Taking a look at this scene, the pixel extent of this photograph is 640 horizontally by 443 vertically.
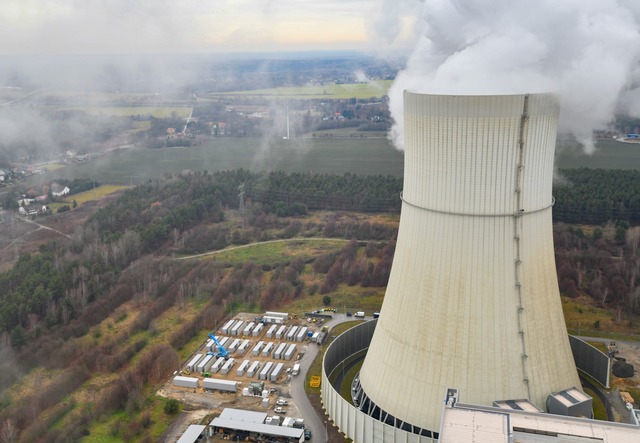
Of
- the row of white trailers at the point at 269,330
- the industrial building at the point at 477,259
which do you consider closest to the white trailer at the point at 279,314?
the row of white trailers at the point at 269,330

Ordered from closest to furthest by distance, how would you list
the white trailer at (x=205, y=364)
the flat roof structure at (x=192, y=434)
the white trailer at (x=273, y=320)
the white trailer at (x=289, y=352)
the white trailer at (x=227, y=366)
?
1. the flat roof structure at (x=192, y=434)
2. the white trailer at (x=227, y=366)
3. the white trailer at (x=205, y=364)
4. the white trailer at (x=289, y=352)
5. the white trailer at (x=273, y=320)

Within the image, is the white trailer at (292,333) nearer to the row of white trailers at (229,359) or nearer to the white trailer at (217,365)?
the row of white trailers at (229,359)

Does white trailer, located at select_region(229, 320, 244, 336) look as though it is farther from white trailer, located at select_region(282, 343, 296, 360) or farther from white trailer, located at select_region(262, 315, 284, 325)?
white trailer, located at select_region(282, 343, 296, 360)

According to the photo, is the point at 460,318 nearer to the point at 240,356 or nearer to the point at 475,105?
the point at 475,105

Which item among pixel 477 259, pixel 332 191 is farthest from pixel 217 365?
pixel 332 191

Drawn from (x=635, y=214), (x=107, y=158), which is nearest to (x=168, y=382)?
(x=635, y=214)

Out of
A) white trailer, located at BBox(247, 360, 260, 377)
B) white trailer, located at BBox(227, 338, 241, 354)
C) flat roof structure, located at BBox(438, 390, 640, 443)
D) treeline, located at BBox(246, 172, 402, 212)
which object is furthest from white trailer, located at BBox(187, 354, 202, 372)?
treeline, located at BBox(246, 172, 402, 212)

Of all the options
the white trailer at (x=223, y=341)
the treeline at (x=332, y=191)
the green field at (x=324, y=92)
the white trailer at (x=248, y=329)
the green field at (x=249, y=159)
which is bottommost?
the white trailer at (x=248, y=329)
